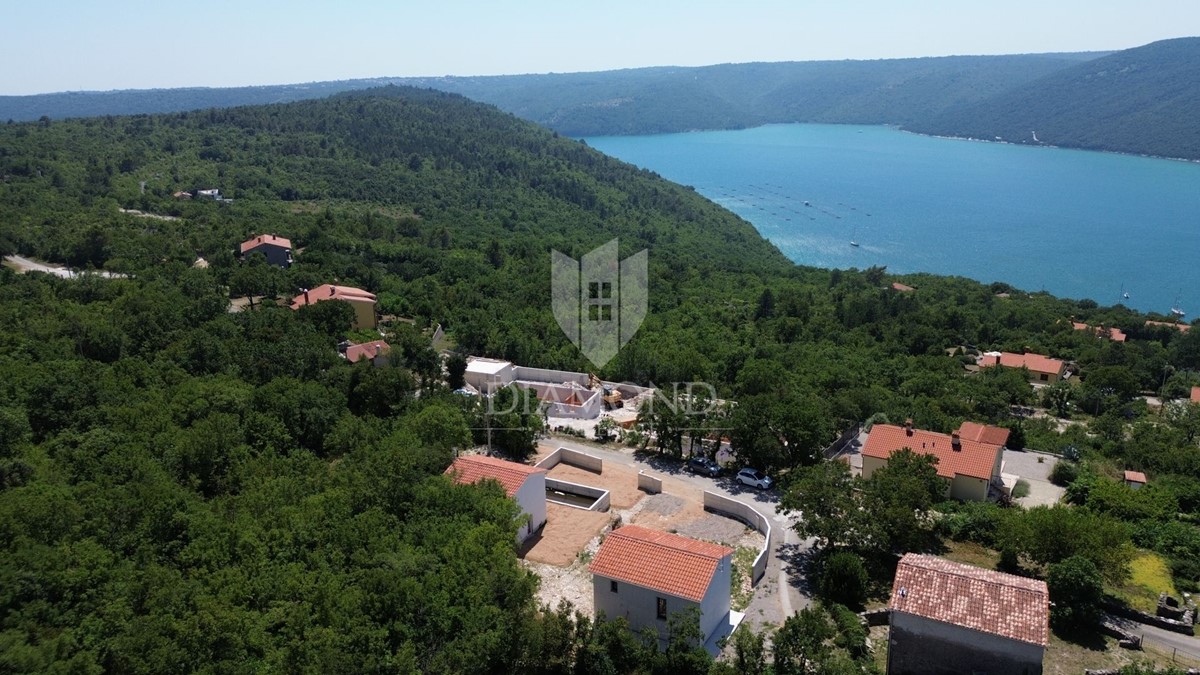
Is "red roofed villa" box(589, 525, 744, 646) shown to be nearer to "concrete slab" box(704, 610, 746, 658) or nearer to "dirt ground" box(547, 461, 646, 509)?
"concrete slab" box(704, 610, 746, 658)

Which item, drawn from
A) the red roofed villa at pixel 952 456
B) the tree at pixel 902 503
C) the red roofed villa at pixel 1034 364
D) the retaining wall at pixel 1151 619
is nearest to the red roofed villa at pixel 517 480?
the tree at pixel 902 503

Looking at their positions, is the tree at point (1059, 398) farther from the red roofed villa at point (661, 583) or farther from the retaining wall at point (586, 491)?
the red roofed villa at point (661, 583)

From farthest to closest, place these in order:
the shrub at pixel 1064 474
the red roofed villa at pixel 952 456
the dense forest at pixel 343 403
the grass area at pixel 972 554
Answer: the shrub at pixel 1064 474, the red roofed villa at pixel 952 456, the grass area at pixel 972 554, the dense forest at pixel 343 403

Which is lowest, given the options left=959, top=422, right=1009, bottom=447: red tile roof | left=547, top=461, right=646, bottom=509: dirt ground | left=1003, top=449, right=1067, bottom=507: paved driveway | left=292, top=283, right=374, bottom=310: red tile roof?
left=1003, top=449, right=1067, bottom=507: paved driveway

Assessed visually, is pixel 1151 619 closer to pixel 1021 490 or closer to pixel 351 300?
pixel 1021 490

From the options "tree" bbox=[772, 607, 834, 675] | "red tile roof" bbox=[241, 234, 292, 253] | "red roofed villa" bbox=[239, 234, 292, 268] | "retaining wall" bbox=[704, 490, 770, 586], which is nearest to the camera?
"tree" bbox=[772, 607, 834, 675]

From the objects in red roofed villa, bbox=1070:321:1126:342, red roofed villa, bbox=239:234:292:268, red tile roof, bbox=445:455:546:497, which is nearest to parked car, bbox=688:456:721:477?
red tile roof, bbox=445:455:546:497
